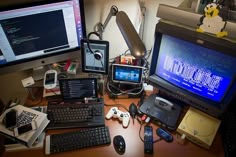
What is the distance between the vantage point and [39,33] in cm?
110

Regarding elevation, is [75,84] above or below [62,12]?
below

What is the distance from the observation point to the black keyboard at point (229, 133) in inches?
37.1

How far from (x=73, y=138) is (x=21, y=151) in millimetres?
253

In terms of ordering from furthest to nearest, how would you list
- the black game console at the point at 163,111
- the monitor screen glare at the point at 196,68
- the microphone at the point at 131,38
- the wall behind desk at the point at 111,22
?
1. the wall behind desk at the point at 111,22
2. the black game console at the point at 163,111
3. the monitor screen glare at the point at 196,68
4. the microphone at the point at 131,38

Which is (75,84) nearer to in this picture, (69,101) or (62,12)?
(69,101)

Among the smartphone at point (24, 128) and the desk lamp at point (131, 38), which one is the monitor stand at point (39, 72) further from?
the desk lamp at point (131, 38)

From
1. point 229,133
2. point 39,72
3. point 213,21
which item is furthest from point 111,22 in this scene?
point 229,133

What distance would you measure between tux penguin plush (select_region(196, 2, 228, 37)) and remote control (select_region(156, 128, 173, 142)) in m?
0.54

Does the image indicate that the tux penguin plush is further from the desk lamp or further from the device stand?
the device stand

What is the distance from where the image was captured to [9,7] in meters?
0.95

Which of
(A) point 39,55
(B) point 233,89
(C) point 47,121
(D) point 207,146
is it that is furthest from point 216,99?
(A) point 39,55

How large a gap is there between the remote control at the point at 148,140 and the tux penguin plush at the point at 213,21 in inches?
22.0

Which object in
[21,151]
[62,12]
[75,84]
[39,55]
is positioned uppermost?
[62,12]

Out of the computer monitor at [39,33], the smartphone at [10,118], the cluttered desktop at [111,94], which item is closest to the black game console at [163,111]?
the cluttered desktop at [111,94]
